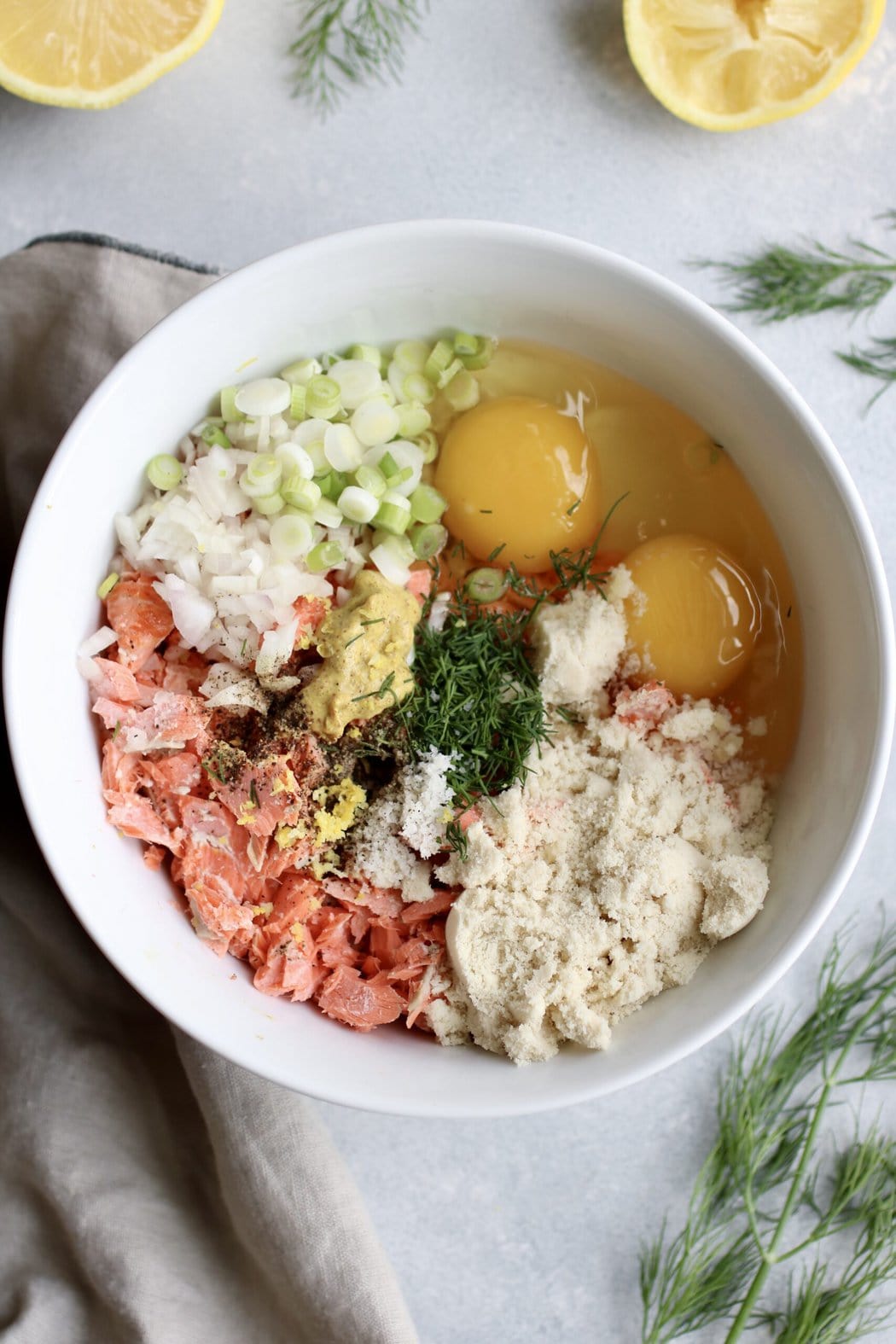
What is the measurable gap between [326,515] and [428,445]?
10.7 inches

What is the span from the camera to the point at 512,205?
7.03 ft

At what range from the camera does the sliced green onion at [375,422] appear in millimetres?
1872

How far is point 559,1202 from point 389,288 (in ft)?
5.91

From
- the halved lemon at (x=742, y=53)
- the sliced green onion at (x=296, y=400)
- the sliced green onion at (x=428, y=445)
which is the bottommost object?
the sliced green onion at (x=428, y=445)

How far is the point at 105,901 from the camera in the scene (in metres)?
1.64

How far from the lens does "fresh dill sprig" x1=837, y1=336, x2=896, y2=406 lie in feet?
6.99

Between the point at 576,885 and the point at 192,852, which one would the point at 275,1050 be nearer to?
the point at 192,852

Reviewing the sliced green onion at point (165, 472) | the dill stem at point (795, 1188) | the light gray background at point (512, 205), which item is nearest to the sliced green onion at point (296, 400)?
the sliced green onion at point (165, 472)

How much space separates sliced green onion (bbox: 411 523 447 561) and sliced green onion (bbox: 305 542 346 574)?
17 cm

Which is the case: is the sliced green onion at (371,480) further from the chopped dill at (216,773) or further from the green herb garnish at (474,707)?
the chopped dill at (216,773)

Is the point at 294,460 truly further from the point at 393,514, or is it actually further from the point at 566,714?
the point at 566,714

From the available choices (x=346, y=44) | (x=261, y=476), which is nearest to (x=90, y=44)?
(x=346, y=44)

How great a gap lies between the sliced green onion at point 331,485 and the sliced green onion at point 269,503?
0.26 feet

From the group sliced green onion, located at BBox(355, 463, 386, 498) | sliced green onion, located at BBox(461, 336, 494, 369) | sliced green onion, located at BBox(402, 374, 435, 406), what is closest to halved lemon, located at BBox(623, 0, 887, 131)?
sliced green onion, located at BBox(461, 336, 494, 369)
